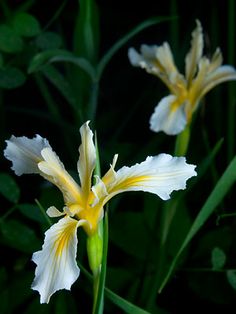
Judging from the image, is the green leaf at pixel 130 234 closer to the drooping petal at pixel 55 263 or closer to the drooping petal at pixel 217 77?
the drooping petal at pixel 217 77

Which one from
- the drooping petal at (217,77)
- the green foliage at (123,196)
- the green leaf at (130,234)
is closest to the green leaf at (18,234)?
the green foliage at (123,196)

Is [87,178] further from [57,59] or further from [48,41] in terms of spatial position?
[48,41]

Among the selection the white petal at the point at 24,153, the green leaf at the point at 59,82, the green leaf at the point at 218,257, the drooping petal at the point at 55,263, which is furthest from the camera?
the green leaf at the point at 59,82

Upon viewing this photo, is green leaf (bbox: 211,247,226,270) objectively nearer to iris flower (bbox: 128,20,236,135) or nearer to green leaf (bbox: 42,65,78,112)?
iris flower (bbox: 128,20,236,135)

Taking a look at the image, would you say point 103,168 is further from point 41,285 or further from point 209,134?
point 41,285

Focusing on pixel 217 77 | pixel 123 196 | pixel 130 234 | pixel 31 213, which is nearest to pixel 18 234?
pixel 31 213

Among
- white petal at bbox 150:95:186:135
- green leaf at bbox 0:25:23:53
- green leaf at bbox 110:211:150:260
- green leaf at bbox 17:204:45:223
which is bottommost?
green leaf at bbox 17:204:45:223

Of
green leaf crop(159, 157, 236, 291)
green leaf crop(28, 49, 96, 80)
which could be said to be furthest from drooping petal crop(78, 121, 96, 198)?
green leaf crop(28, 49, 96, 80)
